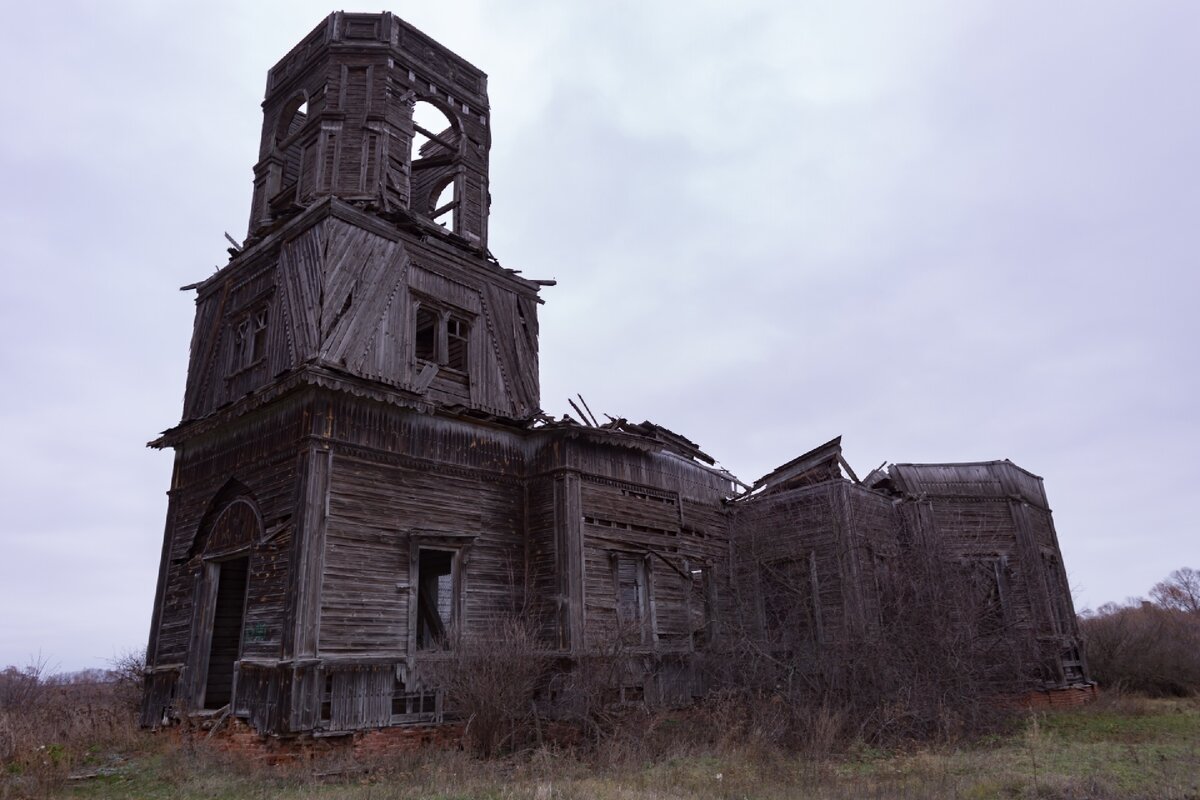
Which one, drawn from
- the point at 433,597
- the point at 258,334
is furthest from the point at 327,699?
the point at 258,334

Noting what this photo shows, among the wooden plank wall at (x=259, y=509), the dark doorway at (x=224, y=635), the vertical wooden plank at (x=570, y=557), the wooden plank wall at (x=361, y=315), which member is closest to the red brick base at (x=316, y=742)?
the wooden plank wall at (x=259, y=509)

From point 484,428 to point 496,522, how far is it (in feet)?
6.79

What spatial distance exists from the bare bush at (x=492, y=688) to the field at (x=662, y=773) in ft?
1.81

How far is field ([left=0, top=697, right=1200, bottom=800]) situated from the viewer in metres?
9.59

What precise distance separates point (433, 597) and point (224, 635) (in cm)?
444

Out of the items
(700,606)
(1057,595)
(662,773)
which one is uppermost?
(1057,595)

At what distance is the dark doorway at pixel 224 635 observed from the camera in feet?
52.7

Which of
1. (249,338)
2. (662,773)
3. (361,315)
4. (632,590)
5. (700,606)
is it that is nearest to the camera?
(662,773)

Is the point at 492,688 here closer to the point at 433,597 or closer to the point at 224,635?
the point at 433,597

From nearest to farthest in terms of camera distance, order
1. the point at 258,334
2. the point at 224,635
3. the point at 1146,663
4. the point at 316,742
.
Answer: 1. the point at 316,742
2. the point at 224,635
3. the point at 258,334
4. the point at 1146,663

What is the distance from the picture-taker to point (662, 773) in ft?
35.9

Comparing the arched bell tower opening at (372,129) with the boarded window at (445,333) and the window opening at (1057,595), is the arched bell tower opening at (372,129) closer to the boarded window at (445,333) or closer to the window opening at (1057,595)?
the boarded window at (445,333)

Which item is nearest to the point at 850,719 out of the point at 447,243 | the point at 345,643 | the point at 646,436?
the point at 646,436

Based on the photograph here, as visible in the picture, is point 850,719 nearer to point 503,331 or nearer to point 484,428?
point 484,428
